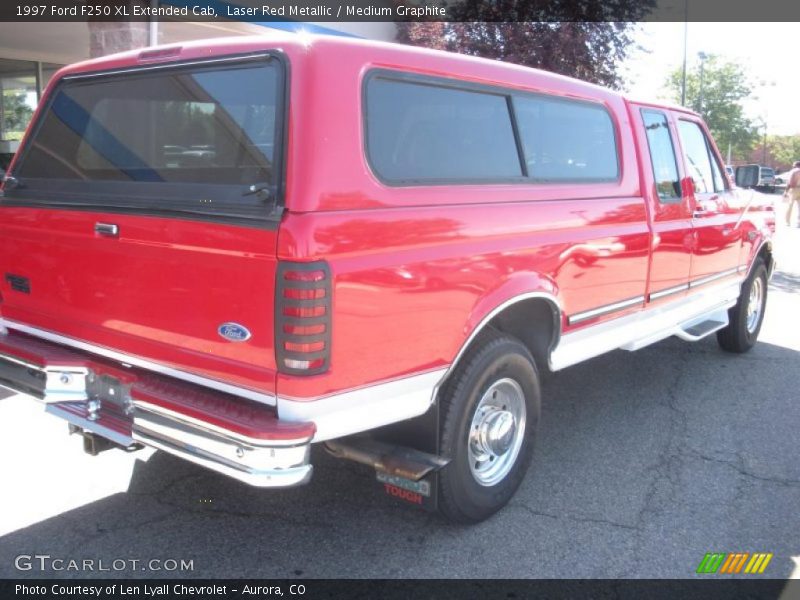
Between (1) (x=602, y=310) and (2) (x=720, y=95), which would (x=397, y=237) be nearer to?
(1) (x=602, y=310)

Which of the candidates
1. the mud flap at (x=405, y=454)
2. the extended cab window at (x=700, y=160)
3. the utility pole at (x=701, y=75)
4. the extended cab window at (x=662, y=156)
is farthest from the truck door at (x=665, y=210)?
the utility pole at (x=701, y=75)

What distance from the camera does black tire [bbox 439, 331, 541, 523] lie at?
320cm

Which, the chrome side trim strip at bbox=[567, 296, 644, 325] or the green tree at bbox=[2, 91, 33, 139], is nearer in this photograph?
the chrome side trim strip at bbox=[567, 296, 644, 325]

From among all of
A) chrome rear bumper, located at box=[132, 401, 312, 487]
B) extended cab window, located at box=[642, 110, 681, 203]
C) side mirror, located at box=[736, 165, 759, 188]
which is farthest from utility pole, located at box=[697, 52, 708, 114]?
chrome rear bumper, located at box=[132, 401, 312, 487]

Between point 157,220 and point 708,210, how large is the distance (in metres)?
3.99

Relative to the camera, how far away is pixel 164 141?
326 cm

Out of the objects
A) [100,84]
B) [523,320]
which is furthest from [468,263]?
[100,84]

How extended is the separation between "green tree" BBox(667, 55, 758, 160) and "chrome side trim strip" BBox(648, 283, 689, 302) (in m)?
42.6

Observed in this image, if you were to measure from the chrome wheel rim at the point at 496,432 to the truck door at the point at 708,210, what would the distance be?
7.22 ft

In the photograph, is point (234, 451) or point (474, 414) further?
point (474, 414)

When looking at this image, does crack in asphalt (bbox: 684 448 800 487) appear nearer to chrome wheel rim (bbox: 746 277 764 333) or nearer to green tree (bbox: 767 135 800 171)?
chrome wheel rim (bbox: 746 277 764 333)

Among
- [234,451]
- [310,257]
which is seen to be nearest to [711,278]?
[310,257]

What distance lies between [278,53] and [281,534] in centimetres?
210

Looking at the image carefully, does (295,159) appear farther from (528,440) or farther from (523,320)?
(528,440)
